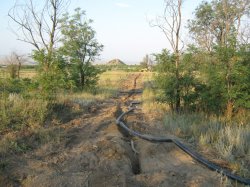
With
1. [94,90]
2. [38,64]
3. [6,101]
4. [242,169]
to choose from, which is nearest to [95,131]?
[6,101]

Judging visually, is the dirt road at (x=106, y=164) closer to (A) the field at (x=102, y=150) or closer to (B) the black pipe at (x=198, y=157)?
(A) the field at (x=102, y=150)

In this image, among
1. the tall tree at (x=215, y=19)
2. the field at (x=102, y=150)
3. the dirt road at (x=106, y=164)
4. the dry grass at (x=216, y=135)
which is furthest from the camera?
the tall tree at (x=215, y=19)

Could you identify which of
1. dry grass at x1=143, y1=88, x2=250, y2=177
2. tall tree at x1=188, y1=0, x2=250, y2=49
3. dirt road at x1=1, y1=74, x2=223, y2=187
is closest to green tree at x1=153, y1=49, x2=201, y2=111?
dry grass at x1=143, y1=88, x2=250, y2=177

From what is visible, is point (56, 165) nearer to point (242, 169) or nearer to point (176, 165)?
point (176, 165)

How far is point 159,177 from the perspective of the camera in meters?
5.75

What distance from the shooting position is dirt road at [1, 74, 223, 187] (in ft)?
18.5

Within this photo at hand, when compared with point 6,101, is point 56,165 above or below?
below

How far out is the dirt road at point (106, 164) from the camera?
5.64m

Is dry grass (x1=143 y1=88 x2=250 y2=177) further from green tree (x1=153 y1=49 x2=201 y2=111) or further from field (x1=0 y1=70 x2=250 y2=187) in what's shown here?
green tree (x1=153 y1=49 x2=201 y2=111)

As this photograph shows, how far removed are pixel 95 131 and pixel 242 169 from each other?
463 centimetres

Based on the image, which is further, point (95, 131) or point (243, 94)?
point (243, 94)

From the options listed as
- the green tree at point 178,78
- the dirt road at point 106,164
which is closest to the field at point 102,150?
the dirt road at point 106,164

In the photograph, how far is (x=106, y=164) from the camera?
6.54m

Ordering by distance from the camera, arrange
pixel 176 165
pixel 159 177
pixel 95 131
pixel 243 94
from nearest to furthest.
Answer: pixel 159 177
pixel 176 165
pixel 95 131
pixel 243 94
